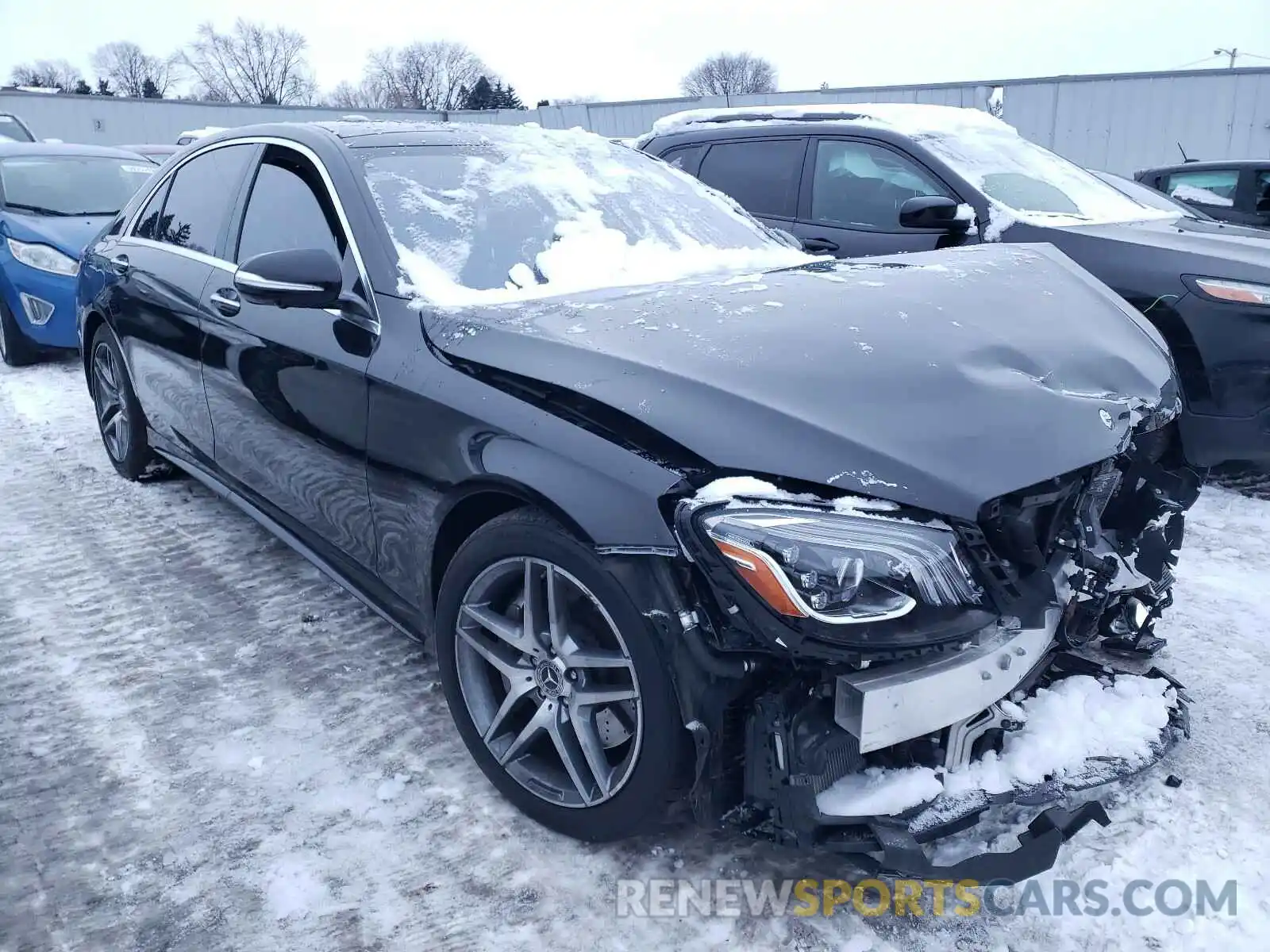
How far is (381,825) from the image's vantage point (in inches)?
91.4

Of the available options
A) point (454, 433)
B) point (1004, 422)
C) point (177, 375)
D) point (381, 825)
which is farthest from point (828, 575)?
point (177, 375)

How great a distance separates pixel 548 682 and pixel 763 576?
0.72 m

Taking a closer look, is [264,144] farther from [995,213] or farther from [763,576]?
[995,213]

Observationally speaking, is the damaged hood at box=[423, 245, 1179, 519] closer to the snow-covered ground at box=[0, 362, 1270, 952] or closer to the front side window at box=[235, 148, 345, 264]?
the front side window at box=[235, 148, 345, 264]

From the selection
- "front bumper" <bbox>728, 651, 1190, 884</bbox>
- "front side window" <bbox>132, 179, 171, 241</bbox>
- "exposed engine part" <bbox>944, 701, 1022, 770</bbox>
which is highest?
"front side window" <bbox>132, 179, 171, 241</bbox>

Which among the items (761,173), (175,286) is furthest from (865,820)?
(761,173)

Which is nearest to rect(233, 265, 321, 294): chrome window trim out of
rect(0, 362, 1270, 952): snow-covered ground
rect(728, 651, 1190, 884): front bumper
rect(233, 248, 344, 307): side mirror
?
rect(233, 248, 344, 307): side mirror

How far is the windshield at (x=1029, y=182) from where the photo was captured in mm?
4844

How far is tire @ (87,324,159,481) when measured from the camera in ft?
14.6

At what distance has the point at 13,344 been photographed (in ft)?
23.6

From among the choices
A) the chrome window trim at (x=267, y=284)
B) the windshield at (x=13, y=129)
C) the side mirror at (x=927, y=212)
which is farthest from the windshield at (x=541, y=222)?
the windshield at (x=13, y=129)

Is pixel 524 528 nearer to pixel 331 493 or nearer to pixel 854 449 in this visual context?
pixel 854 449

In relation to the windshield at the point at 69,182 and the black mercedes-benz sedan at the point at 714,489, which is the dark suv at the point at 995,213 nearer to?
the black mercedes-benz sedan at the point at 714,489

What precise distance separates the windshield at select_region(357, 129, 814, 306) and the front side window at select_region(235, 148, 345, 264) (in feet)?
0.62
